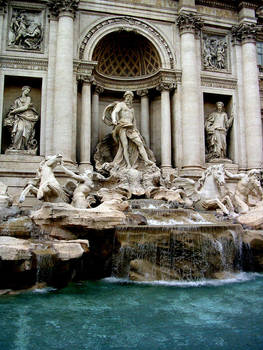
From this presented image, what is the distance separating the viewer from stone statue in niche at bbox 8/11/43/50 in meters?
14.8

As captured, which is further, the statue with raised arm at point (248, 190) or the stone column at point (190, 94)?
the stone column at point (190, 94)

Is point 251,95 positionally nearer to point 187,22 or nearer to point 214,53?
point 214,53

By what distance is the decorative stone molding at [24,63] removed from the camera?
1443 cm

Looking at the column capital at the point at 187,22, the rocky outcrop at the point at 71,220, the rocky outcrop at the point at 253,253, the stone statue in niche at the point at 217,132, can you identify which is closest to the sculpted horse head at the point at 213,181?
the rocky outcrop at the point at 253,253

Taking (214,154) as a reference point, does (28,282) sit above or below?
below

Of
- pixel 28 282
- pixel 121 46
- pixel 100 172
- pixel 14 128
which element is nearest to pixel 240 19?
pixel 121 46

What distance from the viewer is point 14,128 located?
14.2m

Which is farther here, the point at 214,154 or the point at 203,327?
the point at 214,154

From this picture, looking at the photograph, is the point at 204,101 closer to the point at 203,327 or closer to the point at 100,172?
the point at 100,172

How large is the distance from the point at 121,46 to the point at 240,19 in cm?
613

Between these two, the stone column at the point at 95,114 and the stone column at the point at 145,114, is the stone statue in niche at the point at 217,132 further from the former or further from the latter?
the stone column at the point at 95,114

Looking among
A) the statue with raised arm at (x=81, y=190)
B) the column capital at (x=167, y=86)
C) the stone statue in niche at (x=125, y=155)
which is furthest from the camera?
the column capital at (x=167, y=86)

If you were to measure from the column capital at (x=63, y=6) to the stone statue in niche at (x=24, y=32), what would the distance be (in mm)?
966

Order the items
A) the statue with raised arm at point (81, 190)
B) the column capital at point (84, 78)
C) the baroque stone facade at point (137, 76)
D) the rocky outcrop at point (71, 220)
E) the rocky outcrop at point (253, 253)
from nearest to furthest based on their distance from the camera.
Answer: the rocky outcrop at point (71, 220), the rocky outcrop at point (253, 253), the statue with raised arm at point (81, 190), the baroque stone facade at point (137, 76), the column capital at point (84, 78)
